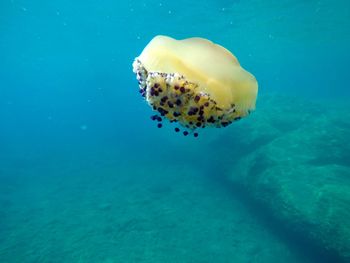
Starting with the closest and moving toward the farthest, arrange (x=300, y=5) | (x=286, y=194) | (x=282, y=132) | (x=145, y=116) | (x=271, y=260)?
(x=271, y=260) < (x=286, y=194) < (x=282, y=132) < (x=300, y=5) < (x=145, y=116)

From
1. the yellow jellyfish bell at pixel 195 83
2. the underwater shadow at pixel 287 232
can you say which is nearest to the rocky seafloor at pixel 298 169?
the underwater shadow at pixel 287 232

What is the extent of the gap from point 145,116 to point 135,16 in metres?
12.6

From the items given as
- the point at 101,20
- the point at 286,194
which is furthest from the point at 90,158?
the point at 101,20

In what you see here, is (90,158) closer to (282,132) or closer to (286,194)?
(282,132)

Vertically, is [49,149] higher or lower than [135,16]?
lower

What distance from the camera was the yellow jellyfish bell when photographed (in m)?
2.08

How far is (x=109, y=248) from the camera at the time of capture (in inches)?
395

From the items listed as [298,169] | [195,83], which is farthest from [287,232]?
[195,83]

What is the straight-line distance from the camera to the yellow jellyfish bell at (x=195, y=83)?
208 cm

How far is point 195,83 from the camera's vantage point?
2100 mm

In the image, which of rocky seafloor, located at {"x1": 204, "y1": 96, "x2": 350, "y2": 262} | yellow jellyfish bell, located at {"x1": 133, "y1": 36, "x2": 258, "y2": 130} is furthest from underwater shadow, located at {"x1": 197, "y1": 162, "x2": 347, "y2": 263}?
yellow jellyfish bell, located at {"x1": 133, "y1": 36, "x2": 258, "y2": 130}

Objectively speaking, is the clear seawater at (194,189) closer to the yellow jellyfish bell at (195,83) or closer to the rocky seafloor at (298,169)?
the rocky seafloor at (298,169)

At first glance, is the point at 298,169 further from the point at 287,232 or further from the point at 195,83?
the point at 195,83

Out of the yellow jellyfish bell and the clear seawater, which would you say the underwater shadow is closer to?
the clear seawater
